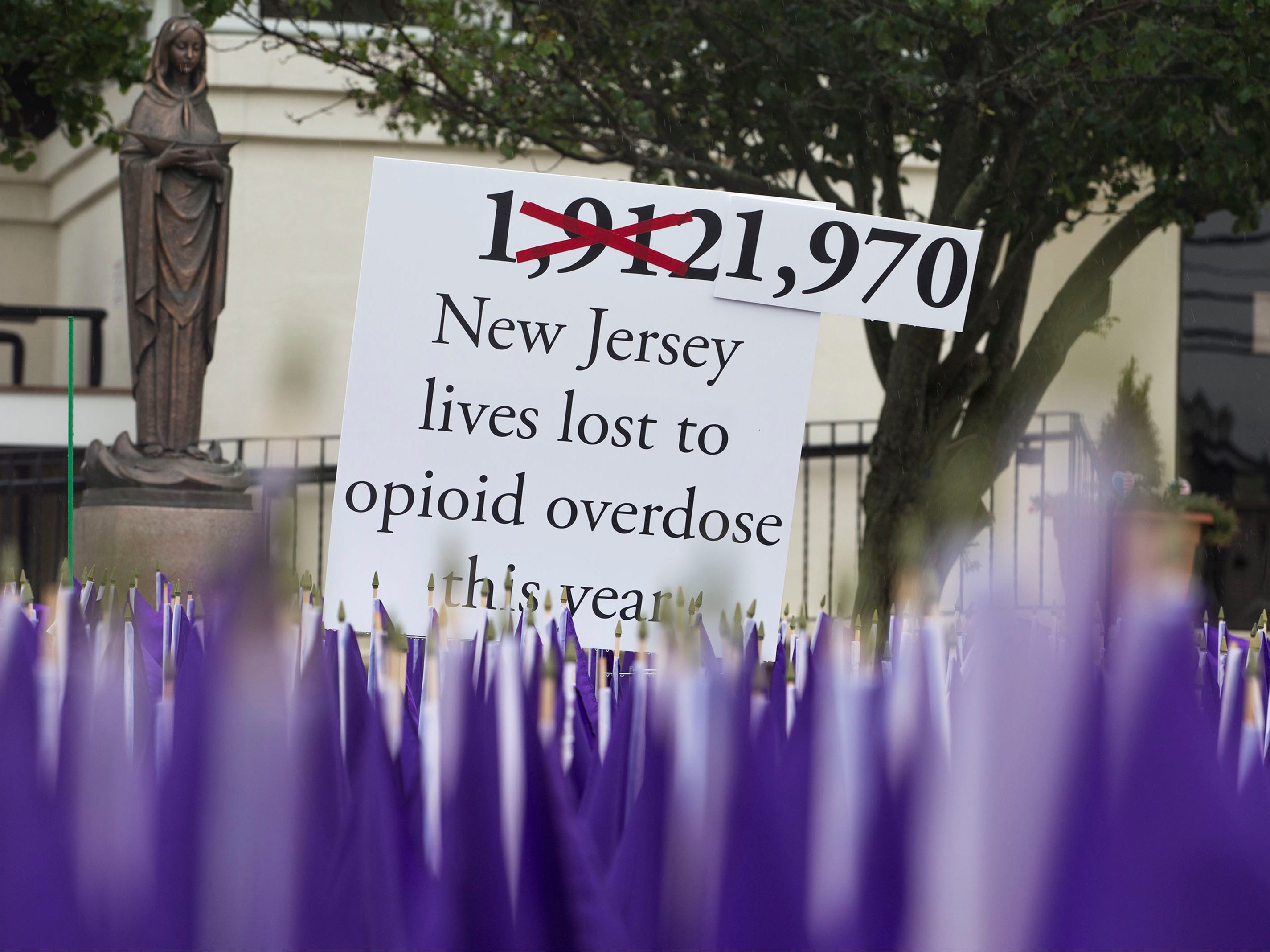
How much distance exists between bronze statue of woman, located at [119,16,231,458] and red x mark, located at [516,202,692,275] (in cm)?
641

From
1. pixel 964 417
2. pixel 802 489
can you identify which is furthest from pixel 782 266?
pixel 802 489

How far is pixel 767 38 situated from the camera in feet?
24.3

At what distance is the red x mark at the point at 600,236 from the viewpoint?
2.11 m

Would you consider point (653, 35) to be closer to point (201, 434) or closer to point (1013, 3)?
point (1013, 3)

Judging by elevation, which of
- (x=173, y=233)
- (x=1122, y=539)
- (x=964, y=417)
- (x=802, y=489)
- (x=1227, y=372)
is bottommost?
(x=802, y=489)

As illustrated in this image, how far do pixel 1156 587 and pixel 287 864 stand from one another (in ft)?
1.63

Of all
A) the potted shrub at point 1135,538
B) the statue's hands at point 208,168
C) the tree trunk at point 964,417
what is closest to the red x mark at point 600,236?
the potted shrub at point 1135,538

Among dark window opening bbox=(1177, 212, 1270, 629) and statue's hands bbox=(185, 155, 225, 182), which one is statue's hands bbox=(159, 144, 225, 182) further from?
dark window opening bbox=(1177, 212, 1270, 629)

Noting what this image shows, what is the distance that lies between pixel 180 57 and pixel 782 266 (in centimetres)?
Answer: 674

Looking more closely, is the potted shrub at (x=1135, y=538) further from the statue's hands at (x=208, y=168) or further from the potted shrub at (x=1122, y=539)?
the statue's hands at (x=208, y=168)

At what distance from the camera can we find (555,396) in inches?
84.0

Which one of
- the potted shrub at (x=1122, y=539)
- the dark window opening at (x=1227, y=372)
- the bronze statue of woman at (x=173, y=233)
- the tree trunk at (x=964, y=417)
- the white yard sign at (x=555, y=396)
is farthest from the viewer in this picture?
the dark window opening at (x=1227, y=372)

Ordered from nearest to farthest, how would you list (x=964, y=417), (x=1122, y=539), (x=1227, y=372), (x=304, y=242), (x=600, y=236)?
1. (x=1122, y=539)
2. (x=600, y=236)
3. (x=964, y=417)
4. (x=304, y=242)
5. (x=1227, y=372)

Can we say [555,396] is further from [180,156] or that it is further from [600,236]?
[180,156]
